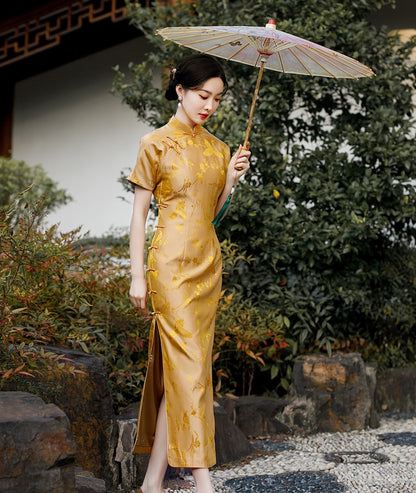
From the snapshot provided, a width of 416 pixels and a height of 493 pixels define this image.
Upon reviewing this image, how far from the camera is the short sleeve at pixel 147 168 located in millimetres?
3040

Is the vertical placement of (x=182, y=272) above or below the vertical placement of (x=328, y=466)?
above

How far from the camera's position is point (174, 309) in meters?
2.94

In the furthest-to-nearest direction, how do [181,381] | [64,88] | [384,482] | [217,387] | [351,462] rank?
[64,88], [217,387], [351,462], [384,482], [181,381]

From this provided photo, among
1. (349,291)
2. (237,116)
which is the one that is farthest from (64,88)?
(349,291)

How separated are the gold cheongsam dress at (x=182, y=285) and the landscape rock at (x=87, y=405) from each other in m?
0.33

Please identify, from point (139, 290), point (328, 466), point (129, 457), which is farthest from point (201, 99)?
point (328, 466)

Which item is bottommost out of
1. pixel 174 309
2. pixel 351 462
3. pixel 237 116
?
pixel 351 462

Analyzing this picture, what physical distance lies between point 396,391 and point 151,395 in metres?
2.94

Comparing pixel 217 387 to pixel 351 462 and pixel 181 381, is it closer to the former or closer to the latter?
pixel 351 462

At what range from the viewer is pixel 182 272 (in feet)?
9.78

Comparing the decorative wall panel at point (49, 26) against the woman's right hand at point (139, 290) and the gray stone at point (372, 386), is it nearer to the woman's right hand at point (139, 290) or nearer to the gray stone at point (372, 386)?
the gray stone at point (372, 386)

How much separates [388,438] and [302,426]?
53 centimetres

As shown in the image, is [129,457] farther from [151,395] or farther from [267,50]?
[267,50]

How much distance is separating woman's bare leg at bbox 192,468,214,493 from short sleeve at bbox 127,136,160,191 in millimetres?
1140
